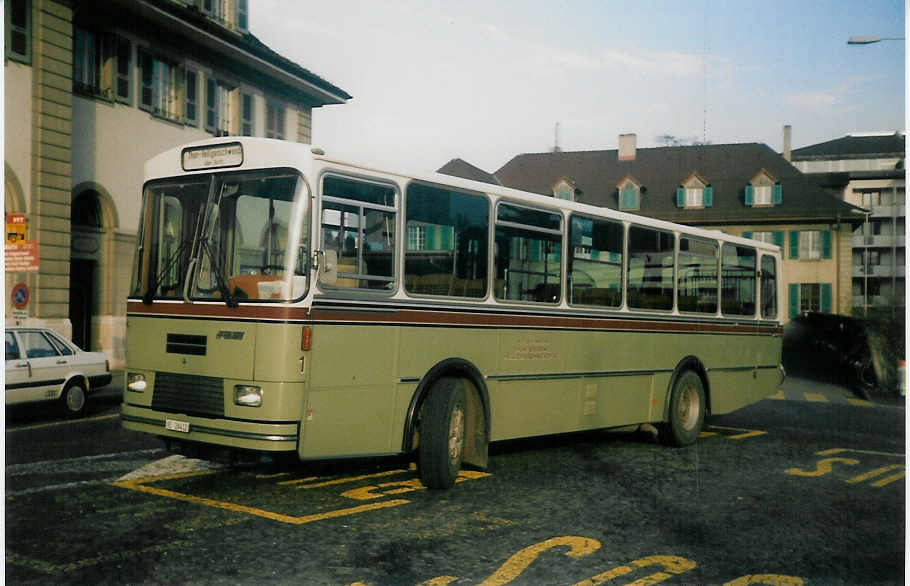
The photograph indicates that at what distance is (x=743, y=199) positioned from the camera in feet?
173

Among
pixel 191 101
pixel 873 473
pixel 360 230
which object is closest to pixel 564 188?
pixel 191 101

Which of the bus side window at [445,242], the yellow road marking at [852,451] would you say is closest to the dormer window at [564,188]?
the yellow road marking at [852,451]

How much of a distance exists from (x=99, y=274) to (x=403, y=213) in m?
15.1

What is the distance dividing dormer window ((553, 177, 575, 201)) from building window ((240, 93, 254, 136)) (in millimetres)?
35931

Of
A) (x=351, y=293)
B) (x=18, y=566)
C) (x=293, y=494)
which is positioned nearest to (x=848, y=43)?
(x=351, y=293)

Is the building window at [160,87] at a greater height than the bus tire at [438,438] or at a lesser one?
greater

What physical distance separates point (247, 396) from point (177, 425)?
0.77 meters

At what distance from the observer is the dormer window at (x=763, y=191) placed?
2041 inches

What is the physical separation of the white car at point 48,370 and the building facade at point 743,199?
1441 inches

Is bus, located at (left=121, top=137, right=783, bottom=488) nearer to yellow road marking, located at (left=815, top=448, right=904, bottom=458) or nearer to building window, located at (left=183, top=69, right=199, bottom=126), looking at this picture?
yellow road marking, located at (left=815, top=448, right=904, bottom=458)

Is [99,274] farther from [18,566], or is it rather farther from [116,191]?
[18,566]

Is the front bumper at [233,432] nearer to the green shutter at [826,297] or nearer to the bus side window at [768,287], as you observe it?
the bus side window at [768,287]

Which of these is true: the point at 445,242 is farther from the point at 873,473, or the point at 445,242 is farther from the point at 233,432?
the point at 873,473

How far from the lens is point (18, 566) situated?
5781 mm
